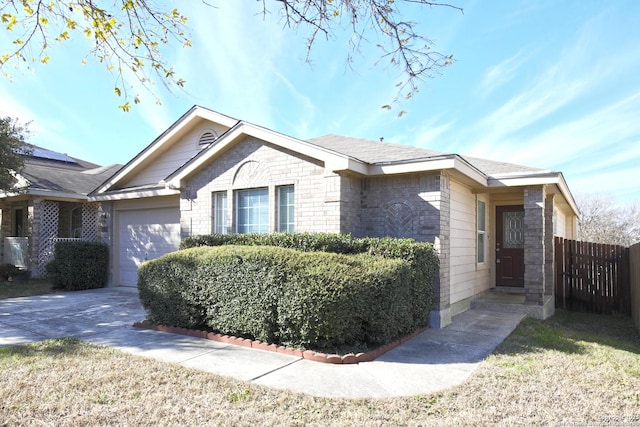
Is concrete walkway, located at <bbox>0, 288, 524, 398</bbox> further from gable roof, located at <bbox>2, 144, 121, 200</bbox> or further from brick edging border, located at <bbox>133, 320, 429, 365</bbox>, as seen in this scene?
gable roof, located at <bbox>2, 144, 121, 200</bbox>

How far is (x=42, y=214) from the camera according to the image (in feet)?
49.0

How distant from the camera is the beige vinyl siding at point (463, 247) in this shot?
883cm

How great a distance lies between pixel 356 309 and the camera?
5.80 metres

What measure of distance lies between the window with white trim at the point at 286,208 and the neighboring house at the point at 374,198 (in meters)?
0.02

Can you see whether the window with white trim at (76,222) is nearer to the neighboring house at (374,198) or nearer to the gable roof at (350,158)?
the gable roof at (350,158)

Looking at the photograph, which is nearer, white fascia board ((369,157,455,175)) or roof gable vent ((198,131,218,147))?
white fascia board ((369,157,455,175))

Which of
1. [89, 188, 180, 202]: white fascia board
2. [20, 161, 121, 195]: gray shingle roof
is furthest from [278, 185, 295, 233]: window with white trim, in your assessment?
[20, 161, 121, 195]: gray shingle roof

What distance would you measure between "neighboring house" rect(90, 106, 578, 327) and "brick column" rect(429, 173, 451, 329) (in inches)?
0.8

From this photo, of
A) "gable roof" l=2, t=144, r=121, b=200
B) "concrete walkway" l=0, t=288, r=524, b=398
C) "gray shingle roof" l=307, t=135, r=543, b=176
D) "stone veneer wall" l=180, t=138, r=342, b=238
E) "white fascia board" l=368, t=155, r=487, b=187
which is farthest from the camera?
"gable roof" l=2, t=144, r=121, b=200

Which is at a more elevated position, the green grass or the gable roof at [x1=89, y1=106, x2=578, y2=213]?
the gable roof at [x1=89, y1=106, x2=578, y2=213]

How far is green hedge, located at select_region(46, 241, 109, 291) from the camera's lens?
12.5 m

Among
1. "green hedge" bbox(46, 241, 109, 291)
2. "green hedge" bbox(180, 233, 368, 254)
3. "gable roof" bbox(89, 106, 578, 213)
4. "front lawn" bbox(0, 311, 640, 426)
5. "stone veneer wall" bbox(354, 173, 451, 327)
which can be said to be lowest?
A: "front lawn" bbox(0, 311, 640, 426)

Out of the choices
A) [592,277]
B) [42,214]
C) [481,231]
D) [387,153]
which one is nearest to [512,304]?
[481,231]

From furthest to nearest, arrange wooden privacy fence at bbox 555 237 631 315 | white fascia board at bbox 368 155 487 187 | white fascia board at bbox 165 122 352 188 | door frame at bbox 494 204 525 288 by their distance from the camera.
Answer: door frame at bbox 494 204 525 288 < wooden privacy fence at bbox 555 237 631 315 < white fascia board at bbox 165 122 352 188 < white fascia board at bbox 368 155 487 187
